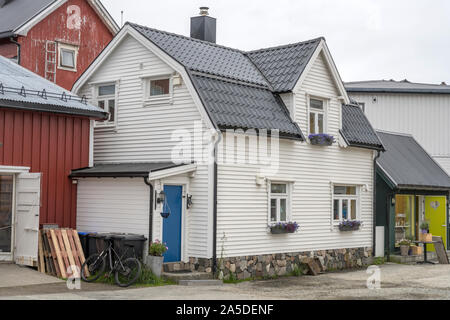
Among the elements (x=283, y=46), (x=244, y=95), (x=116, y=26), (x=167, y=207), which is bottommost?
(x=167, y=207)

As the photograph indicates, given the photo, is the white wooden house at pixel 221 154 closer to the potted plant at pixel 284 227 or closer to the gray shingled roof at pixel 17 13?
the potted plant at pixel 284 227

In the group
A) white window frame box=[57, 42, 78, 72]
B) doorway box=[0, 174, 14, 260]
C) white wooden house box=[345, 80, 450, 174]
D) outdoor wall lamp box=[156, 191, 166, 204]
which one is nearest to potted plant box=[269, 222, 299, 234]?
outdoor wall lamp box=[156, 191, 166, 204]

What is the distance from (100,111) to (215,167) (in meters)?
3.86

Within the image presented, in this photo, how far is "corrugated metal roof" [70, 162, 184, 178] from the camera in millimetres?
17016

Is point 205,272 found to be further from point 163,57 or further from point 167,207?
point 163,57

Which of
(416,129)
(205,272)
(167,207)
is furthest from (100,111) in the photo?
(416,129)

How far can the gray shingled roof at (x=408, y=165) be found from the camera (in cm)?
2448

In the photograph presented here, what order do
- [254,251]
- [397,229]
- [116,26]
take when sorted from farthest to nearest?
[116,26] < [397,229] < [254,251]

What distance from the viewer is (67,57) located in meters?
30.5

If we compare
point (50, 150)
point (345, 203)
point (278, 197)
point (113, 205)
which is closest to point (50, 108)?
point (50, 150)

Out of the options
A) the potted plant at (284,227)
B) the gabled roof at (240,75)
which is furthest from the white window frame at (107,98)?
the potted plant at (284,227)

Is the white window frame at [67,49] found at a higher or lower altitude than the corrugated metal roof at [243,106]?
higher

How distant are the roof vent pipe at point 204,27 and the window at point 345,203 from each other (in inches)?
249
